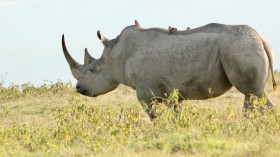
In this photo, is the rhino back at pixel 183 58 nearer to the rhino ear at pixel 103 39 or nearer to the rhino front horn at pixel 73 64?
the rhino ear at pixel 103 39

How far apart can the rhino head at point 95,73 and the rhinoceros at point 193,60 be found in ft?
0.72

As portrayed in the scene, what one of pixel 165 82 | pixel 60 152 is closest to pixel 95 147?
pixel 60 152

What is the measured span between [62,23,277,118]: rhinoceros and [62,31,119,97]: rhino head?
22 centimetres

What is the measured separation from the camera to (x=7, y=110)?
51.5ft

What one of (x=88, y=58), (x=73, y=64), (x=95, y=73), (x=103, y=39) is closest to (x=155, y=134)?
(x=103, y=39)

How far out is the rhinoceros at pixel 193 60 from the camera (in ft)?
34.5

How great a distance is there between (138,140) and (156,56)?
312cm

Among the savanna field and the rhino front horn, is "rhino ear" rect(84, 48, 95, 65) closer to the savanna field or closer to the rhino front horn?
the rhino front horn

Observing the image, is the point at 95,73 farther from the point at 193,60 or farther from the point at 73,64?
the point at 193,60

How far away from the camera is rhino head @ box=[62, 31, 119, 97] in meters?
13.1

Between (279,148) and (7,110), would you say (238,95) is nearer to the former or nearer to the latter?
(7,110)

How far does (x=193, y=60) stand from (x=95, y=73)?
2984mm

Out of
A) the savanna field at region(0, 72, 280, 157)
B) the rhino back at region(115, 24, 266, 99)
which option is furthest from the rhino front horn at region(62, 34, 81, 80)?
the savanna field at region(0, 72, 280, 157)

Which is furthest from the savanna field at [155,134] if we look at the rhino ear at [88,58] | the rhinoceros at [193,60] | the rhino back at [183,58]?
the rhino ear at [88,58]
